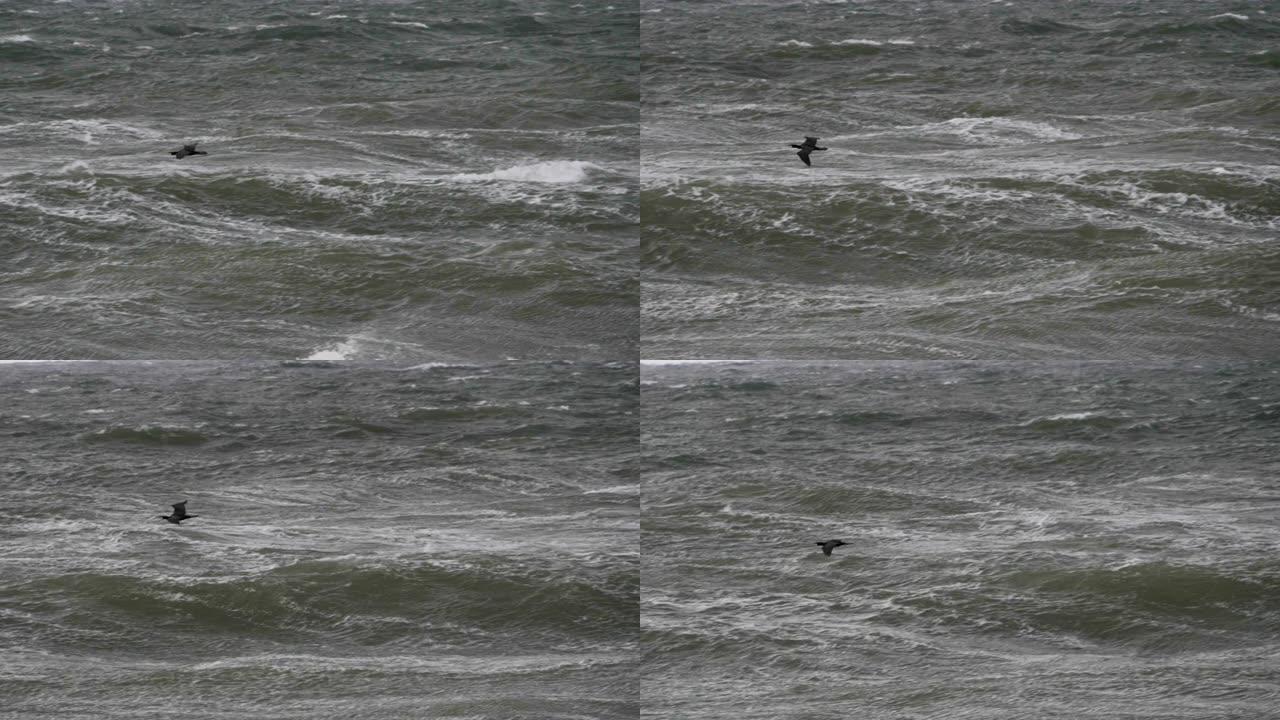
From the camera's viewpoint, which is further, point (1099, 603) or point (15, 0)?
point (15, 0)

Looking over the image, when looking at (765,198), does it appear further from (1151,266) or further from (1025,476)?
(1025,476)

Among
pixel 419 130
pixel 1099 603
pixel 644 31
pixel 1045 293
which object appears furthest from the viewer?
pixel 644 31

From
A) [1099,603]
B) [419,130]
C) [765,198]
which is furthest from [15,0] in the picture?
[1099,603]

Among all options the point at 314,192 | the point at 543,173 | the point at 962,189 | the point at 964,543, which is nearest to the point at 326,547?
the point at 314,192

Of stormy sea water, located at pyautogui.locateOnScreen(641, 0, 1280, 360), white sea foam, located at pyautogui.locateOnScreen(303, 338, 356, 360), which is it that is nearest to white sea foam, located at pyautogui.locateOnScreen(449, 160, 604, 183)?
stormy sea water, located at pyautogui.locateOnScreen(641, 0, 1280, 360)

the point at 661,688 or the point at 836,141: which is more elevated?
the point at 836,141

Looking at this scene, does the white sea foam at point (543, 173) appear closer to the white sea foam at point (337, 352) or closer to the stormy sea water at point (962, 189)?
the stormy sea water at point (962, 189)

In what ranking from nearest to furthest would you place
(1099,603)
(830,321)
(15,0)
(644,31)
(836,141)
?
1. (830,321)
2. (1099,603)
3. (836,141)
4. (644,31)
5. (15,0)

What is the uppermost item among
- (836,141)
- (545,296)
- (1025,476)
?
(836,141)
